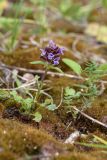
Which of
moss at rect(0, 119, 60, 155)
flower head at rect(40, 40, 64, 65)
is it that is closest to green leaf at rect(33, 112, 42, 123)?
moss at rect(0, 119, 60, 155)

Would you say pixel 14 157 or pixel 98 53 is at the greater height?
pixel 14 157

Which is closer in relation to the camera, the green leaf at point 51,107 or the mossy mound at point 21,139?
the mossy mound at point 21,139

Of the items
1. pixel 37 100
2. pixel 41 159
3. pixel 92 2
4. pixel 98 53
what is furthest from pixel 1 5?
pixel 41 159

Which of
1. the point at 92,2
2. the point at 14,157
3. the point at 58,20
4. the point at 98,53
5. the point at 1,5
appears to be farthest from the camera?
the point at 92,2

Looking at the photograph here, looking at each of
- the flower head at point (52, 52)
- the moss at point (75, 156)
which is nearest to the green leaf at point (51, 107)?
the flower head at point (52, 52)

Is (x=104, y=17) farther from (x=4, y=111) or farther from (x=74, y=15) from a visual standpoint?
(x=4, y=111)

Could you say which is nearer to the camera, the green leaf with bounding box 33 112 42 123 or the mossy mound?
the mossy mound

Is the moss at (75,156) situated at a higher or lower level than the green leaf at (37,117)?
higher

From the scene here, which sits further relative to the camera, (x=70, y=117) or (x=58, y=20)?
(x=58, y=20)

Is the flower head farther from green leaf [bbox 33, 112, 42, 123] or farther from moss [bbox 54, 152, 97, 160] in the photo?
moss [bbox 54, 152, 97, 160]

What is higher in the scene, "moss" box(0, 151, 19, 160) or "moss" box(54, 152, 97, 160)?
"moss" box(0, 151, 19, 160)

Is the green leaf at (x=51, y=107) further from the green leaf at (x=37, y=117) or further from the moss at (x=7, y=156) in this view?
the moss at (x=7, y=156)
